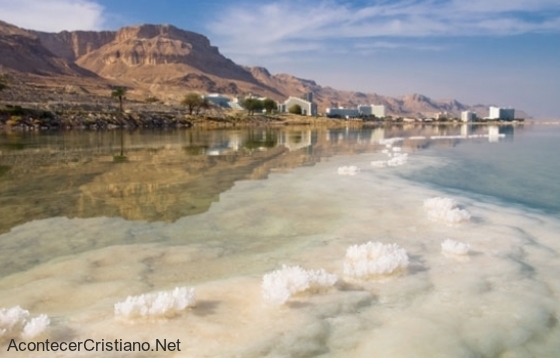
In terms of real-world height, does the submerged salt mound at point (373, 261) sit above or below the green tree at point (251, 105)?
below

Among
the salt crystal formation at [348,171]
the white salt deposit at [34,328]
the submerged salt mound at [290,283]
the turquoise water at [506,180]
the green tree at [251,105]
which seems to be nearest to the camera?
the white salt deposit at [34,328]

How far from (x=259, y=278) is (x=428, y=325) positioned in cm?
208

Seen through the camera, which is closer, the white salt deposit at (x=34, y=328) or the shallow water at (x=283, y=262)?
the white salt deposit at (x=34, y=328)

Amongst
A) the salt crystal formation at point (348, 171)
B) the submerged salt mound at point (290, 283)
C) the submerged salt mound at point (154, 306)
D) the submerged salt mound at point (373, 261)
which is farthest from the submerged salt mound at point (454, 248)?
the salt crystal formation at point (348, 171)

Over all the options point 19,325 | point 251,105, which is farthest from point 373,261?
point 251,105

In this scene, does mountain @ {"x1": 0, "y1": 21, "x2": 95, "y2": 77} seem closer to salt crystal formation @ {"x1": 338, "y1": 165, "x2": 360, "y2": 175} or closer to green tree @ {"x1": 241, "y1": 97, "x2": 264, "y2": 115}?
green tree @ {"x1": 241, "y1": 97, "x2": 264, "y2": 115}

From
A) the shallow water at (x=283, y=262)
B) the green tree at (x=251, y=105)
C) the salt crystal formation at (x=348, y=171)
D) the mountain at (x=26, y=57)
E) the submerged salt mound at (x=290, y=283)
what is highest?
the mountain at (x=26, y=57)

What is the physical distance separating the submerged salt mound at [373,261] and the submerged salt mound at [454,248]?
3.25ft

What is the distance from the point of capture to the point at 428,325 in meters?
4.60

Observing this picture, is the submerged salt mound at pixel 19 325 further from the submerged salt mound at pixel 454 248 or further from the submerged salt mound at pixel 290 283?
the submerged salt mound at pixel 454 248

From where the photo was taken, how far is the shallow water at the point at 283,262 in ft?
14.3

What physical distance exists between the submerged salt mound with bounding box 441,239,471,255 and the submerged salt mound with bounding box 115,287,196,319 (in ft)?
13.3

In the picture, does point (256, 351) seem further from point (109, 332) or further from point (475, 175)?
point (475, 175)

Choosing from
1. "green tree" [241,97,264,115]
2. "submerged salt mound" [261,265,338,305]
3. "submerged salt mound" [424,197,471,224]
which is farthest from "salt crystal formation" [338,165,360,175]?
"green tree" [241,97,264,115]
